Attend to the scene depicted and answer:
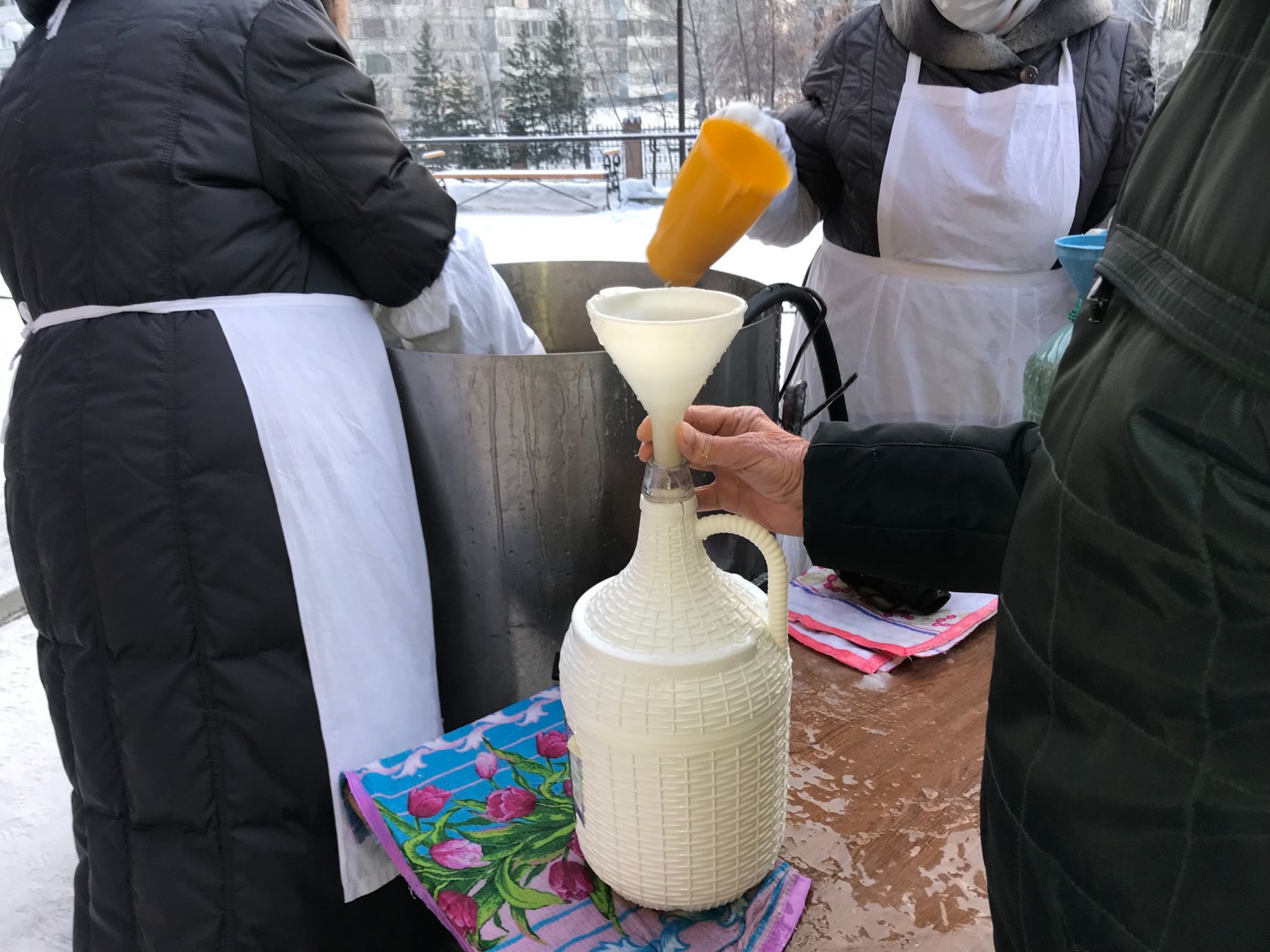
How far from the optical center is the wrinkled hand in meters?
0.91

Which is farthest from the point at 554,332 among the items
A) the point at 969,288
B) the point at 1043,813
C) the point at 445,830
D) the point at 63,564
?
the point at 1043,813

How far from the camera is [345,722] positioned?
121cm

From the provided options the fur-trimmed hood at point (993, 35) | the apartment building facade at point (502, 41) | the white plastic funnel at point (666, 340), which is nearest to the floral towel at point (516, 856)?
the white plastic funnel at point (666, 340)

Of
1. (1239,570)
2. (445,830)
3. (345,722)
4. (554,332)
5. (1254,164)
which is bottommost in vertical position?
(345,722)

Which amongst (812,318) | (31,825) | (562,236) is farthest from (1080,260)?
(562,236)

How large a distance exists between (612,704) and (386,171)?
2.61 ft

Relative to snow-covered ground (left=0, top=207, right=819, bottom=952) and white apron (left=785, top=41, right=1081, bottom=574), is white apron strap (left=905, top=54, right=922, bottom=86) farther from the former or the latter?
snow-covered ground (left=0, top=207, right=819, bottom=952)

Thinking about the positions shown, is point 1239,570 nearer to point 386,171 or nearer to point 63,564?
point 386,171

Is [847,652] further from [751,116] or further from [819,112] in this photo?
[819,112]

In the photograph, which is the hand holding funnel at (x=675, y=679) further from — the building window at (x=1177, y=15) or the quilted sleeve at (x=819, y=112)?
the building window at (x=1177, y=15)

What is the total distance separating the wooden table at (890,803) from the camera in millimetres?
764

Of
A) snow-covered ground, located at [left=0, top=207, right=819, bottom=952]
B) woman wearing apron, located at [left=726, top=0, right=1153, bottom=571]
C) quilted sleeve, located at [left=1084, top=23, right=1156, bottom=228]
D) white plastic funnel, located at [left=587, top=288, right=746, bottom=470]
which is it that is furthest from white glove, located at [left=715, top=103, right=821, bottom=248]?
white plastic funnel, located at [left=587, top=288, right=746, bottom=470]

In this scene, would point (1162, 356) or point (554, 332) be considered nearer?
point (1162, 356)

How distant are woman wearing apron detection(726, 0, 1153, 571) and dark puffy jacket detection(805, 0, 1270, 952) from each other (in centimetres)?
122
